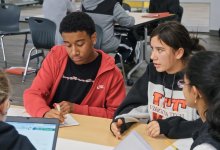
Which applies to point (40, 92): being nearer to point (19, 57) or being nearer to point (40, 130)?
point (40, 130)

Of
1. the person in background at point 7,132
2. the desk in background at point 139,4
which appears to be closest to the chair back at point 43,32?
the person in background at point 7,132

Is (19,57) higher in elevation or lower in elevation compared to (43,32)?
lower

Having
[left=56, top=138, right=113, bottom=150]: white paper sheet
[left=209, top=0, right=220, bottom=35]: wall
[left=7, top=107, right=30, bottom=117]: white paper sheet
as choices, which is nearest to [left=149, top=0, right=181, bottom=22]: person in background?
[left=209, top=0, right=220, bottom=35]: wall

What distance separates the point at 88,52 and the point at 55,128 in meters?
0.78

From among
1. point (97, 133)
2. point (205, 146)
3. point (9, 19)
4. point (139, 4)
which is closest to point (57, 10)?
point (9, 19)

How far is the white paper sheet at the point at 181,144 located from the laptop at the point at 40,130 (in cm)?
47

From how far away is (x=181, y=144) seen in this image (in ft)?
4.68

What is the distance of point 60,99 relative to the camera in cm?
196

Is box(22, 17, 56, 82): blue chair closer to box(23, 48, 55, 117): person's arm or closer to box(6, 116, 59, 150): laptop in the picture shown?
box(23, 48, 55, 117): person's arm

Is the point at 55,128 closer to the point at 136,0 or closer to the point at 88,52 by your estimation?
the point at 88,52

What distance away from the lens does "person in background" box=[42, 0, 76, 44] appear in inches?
154

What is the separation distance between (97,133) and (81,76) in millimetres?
511

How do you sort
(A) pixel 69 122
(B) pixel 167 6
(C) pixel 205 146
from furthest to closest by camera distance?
(B) pixel 167 6 < (A) pixel 69 122 < (C) pixel 205 146

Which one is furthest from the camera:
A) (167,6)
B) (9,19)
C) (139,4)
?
(139,4)
